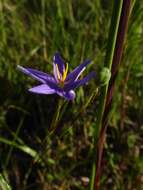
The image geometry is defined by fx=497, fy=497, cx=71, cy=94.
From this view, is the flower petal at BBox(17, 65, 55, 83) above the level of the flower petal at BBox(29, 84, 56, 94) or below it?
above

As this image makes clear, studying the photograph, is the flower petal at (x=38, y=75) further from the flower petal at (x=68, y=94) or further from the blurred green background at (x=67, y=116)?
the blurred green background at (x=67, y=116)

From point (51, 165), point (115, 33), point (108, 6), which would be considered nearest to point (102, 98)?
point (115, 33)

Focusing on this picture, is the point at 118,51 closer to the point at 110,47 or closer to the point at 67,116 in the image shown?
the point at 110,47

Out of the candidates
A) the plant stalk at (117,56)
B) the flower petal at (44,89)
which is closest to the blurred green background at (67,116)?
the plant stalk at (117,56)

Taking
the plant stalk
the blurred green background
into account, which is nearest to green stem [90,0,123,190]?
the plant stalk

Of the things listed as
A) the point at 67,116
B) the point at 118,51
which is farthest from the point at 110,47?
the point at 67,116

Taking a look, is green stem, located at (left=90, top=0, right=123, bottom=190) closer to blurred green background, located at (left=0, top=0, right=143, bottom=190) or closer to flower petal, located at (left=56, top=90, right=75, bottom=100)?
flower petal, located at (left=56, top=90, right=75, bottom=100)

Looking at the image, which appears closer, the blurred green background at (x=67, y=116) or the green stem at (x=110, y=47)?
the green stem at (x=110, y=47)

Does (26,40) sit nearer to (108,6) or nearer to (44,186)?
(108,6)
